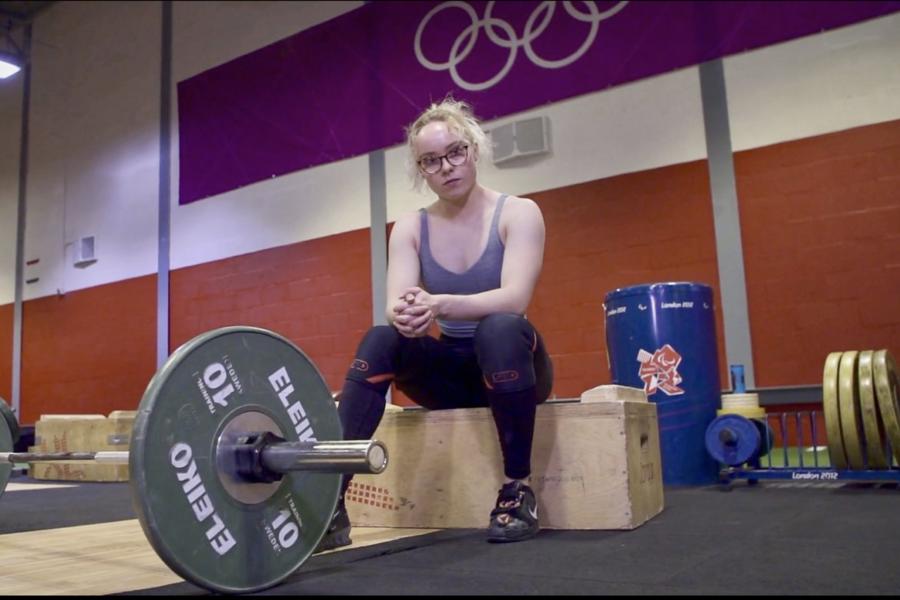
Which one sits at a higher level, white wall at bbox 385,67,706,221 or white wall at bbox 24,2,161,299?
white wall at bbox 24,2,161,299

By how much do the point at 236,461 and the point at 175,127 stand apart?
18.0 feet

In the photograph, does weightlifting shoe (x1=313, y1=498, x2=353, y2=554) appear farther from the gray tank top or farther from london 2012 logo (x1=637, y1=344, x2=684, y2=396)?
london 2012 logo (x1=637, y1=344, x2=684, y2=396)

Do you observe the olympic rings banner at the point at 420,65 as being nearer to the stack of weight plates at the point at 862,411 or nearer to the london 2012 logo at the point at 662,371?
the london 2012 logo at the point at 662,371

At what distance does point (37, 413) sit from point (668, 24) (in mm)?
6140

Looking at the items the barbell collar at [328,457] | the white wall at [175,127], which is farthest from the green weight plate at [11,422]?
the white wall at [175,127]

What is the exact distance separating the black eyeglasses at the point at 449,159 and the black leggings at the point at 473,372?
0.37 m

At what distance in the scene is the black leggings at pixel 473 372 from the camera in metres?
1.45

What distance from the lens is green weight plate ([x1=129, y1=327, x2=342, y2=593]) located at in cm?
100

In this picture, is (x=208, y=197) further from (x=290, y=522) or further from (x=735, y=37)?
(x=290, y=522)

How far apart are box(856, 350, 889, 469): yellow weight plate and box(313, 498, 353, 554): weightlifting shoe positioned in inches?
64.3

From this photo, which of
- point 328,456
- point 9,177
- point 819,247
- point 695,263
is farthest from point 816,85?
point 9,177

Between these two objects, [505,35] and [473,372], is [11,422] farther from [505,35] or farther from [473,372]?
[505,35]

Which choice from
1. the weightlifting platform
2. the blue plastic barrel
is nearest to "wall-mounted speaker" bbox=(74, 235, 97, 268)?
the weightlifting platform

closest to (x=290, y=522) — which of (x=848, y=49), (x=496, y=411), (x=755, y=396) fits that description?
(x=496, y=411)
